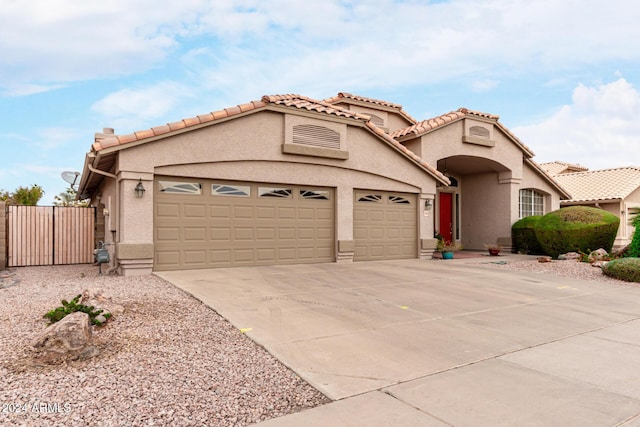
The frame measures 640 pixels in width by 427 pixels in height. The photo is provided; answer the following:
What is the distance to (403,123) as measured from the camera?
766 inches

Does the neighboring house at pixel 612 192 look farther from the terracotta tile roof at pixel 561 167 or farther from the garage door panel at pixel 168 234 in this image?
the garage door panel at pixel 168 234

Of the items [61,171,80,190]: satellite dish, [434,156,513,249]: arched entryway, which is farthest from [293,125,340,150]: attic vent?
[61,171,80,190]: satellite dish

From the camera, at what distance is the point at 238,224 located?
36.4ft

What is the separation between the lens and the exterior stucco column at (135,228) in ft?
31.3

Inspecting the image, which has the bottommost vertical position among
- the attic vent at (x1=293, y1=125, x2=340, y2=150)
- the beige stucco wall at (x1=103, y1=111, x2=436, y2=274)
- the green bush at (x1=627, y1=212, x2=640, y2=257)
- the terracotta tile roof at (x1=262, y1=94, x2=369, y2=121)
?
the green bush at (x1=627, y1=212, x2=640, y2=257)

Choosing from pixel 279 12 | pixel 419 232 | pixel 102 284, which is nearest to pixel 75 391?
pixel 102 284

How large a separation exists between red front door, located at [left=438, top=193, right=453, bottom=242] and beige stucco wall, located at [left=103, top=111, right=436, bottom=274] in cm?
508

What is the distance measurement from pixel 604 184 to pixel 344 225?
731 inches

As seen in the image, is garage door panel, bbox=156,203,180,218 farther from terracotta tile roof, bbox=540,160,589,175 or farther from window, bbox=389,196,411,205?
terracotta tile roof, bbox=540,160,589,175

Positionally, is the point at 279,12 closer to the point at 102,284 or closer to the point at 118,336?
the point at 102,284

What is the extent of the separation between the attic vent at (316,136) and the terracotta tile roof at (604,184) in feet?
49.7

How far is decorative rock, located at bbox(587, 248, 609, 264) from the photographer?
13559 mm

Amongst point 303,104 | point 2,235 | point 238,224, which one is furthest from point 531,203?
point 2,235

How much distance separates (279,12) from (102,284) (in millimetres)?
7909
